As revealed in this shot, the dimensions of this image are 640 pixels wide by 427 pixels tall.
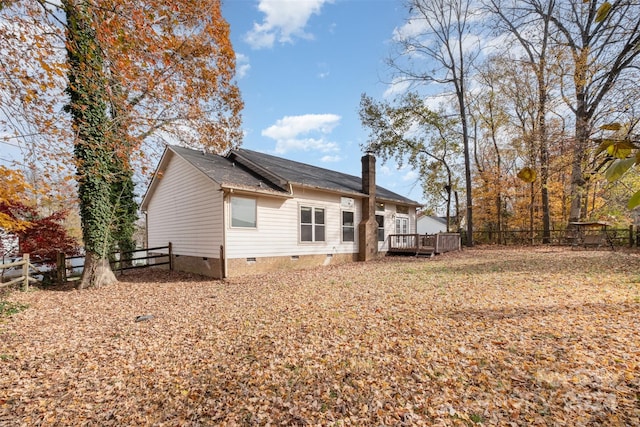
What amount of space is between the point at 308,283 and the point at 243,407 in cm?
554

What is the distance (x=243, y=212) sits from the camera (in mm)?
10344

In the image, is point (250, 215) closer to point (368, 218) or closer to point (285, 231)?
point (285, 231)

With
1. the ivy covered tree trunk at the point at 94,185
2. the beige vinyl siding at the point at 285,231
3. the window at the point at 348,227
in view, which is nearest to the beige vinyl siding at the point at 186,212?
the beige vinyl siding at the point at 285,231

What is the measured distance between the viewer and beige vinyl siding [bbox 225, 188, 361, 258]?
1027 cm

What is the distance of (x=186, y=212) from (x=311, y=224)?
505 cm

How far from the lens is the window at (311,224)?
40.5 ft

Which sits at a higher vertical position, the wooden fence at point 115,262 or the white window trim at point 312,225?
the white window trim at point 312,225

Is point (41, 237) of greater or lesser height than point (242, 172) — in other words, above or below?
below

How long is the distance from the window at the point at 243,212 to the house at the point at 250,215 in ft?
0.11

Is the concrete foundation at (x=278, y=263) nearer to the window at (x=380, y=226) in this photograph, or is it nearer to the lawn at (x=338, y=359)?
the window at (x=380, y=226)

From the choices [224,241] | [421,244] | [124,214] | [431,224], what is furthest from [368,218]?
[431,224]

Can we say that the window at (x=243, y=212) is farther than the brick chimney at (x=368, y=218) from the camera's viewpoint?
No

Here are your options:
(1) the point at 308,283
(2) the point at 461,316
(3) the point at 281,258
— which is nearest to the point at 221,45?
(3) the point at 281,258

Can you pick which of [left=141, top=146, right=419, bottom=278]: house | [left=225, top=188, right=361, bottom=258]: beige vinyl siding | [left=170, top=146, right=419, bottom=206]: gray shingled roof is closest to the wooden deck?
[left=141, top=146, right=419, bottom=278]: house
